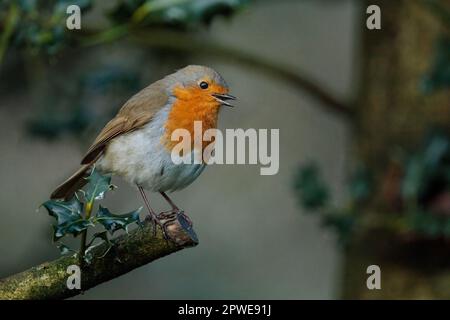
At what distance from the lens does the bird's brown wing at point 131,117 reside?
9.93 ft

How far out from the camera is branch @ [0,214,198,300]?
2359 mm

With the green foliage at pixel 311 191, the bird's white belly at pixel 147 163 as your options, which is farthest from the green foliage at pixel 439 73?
the bird's white belly at pixel 147 163

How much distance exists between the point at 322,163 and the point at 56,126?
110 inches

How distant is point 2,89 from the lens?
485 centimetres

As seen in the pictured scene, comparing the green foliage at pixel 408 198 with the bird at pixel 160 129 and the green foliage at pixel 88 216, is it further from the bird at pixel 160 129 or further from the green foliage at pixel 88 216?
the green foliage at pixel 88 216

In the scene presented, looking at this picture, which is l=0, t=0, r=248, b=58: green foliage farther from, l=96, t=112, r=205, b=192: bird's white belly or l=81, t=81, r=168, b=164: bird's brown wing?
l=96, t=112, r=205, b=192: bird's white belly

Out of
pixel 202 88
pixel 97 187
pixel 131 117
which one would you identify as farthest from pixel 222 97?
pixel 97 187

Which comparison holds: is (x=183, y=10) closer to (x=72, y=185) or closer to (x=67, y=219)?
(x=72, y=185)

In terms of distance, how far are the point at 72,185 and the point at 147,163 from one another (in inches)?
20.9

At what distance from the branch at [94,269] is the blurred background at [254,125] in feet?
3.88

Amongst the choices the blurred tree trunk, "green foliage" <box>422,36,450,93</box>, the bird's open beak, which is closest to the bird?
the bird's open beak
